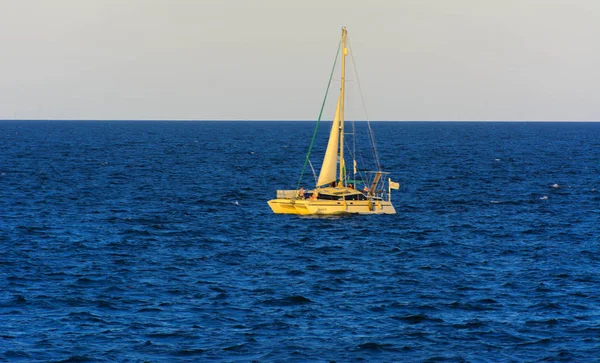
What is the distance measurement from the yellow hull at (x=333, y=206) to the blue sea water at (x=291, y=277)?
106 cm

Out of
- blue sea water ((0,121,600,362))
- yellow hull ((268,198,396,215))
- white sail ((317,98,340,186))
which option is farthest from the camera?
white sail ((317,98,340,186))

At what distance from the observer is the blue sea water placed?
3803cm

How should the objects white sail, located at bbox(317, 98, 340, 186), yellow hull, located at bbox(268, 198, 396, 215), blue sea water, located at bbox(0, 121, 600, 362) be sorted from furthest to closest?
white sail, located at bbox(317, 98, 340, 186) → yellow hull, located at bbox(268, 198, 396, 215) → blue sea water, located at bbox(0, 121, 600, 362)

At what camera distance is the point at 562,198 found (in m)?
93.8

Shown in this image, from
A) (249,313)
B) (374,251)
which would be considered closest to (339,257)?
(374,251)

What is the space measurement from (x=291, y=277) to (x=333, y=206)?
24845 millimetres

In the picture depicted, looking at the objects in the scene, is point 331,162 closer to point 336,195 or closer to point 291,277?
point 336,195

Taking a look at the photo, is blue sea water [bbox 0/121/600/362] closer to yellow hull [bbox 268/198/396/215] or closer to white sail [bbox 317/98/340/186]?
yellow hull [bbox 268/198/396/215]

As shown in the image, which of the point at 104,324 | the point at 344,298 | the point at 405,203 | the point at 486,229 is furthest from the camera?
the point at 405,203

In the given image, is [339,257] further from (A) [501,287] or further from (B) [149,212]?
(B) [149,212]

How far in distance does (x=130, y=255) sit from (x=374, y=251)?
18384 mm

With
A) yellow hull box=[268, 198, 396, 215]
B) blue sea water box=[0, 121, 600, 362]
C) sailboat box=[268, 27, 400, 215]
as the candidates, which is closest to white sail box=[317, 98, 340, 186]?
sailboat box=[268, 27, 400, 215]

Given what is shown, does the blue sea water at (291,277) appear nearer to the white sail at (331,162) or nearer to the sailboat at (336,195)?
the sailboat at (336,195)

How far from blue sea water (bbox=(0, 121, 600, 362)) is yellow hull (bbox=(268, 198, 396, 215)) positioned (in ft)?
3.47
